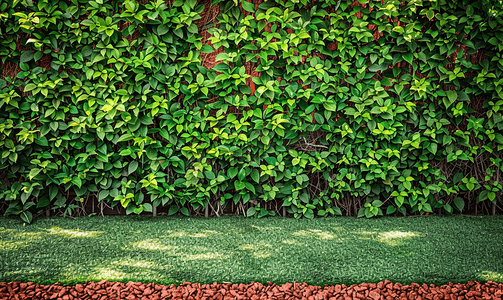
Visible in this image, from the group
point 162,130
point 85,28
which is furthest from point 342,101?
point 85,28

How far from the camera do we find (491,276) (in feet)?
7.47

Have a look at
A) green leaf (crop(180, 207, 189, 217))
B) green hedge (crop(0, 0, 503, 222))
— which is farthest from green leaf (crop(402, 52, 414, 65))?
green leaf (crop(180, 207, 189, 217))

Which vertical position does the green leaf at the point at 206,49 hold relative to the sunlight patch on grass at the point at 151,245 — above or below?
above

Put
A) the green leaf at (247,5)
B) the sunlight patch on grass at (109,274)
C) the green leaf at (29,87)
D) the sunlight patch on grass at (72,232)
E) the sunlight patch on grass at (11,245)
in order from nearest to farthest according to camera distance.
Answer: the sunlight patch on grass at (109,274) < the sunlight patch on grass at (11,245) < the sunlight patch on grass at (72,232) < the green leaf at (29,87) < the green leaf at (247,5)

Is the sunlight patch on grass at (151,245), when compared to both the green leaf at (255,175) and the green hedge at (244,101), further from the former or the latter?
the green leaf at (255,175)

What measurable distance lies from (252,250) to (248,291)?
62cm

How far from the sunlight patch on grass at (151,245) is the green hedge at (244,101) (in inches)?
23.4

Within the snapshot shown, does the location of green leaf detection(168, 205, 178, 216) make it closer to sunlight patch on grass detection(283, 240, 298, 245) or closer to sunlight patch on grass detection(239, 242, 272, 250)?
sunlight patch on grass detection(239, 242, 272, 250)

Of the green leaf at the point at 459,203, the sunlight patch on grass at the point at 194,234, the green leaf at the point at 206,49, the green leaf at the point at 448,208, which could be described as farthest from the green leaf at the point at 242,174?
the green leaf at the point at 459,203

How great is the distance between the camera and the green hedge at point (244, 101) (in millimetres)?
3180

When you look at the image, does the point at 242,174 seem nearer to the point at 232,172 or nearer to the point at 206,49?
the point at 232,172

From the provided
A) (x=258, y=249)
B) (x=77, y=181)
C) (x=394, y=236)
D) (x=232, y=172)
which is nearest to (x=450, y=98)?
(x=394, y=236)

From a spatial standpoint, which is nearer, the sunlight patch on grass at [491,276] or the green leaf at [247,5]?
the sunlight patch on grass at [491,276]

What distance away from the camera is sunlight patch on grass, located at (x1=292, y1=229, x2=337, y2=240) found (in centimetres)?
296
